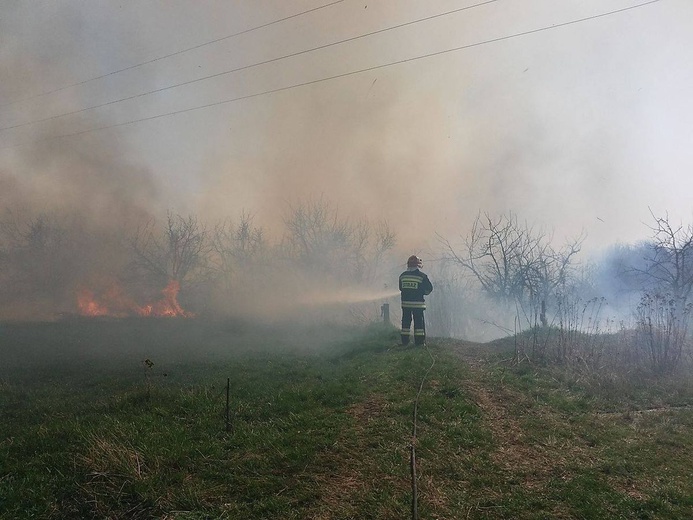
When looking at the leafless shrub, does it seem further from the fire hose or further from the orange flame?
the orange flame

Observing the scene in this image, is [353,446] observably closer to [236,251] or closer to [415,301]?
[415,301]

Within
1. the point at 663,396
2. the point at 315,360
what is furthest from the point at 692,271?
the point at 315,360

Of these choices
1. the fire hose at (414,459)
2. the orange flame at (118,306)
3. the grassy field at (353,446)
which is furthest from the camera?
the orange flame at (118,306)

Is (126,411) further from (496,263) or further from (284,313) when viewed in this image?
(284,313)

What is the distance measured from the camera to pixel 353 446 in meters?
5.07

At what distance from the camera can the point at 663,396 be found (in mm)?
7797

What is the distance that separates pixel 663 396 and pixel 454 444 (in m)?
5.45

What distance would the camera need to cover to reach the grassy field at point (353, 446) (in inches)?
152

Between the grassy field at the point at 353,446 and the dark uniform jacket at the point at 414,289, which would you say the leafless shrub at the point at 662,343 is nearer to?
the grassy field at the point at 353,446

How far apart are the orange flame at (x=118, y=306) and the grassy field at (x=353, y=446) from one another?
56.5 ft

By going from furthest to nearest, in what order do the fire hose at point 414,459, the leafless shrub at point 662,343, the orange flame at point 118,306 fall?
the orange flame at point 118,306 → the leafless shrub at point 662,343 → the fire hose at point 414,459

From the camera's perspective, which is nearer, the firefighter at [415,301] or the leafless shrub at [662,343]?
the leafless shrub at [662,343]

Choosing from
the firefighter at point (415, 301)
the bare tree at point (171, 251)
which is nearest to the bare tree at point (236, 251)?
the bare tree at point (171, 251)

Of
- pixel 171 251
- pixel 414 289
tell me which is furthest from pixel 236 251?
pixel 414 289
